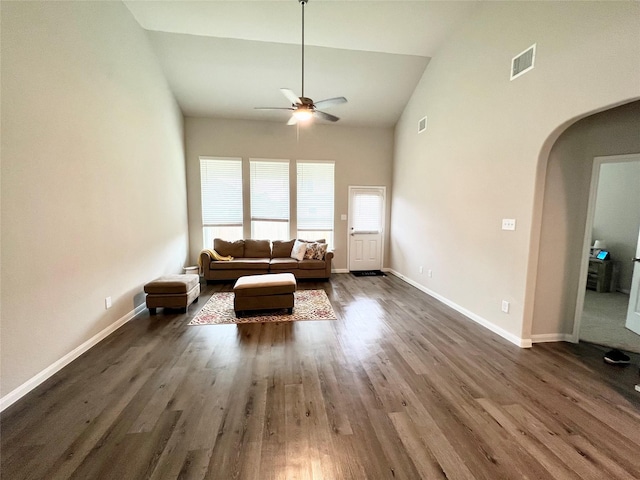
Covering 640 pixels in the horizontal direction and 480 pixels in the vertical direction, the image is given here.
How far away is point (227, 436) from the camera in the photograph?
167 cm

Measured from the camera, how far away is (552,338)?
2986mm

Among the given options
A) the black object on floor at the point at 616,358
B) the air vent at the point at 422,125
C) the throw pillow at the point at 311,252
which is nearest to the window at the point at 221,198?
the throw pillow at the point at 311,252

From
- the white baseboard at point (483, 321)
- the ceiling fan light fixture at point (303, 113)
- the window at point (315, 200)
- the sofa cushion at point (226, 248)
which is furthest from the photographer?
the window at point (315, 200)

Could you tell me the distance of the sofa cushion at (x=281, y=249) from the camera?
5.84 meters

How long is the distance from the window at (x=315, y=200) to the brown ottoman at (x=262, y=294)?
2769 mm

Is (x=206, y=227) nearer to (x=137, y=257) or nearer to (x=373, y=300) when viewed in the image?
(x=137, y=257)

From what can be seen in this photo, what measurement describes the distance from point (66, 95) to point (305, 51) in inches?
130

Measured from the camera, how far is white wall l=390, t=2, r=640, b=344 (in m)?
2.12

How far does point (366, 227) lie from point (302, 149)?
2.41m

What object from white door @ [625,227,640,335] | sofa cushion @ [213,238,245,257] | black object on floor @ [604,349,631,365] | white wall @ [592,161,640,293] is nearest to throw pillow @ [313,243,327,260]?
sofa cushion @ [213,238,245,257]

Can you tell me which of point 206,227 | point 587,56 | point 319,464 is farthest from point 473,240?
point 206,227

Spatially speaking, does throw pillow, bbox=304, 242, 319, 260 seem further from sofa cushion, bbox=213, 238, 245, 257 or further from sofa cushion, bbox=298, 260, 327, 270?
sofa cushion, bbox=213, 238, 245, 257

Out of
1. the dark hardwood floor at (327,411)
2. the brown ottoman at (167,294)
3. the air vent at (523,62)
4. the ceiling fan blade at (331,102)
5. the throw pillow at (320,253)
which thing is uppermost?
the air vent at (523,62)

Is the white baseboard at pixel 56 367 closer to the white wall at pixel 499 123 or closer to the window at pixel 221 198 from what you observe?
the window at pixel 221 198
